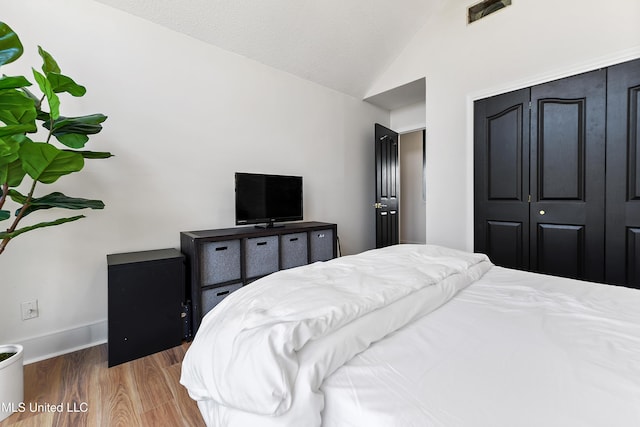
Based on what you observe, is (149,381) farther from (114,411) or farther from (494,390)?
(494,390)

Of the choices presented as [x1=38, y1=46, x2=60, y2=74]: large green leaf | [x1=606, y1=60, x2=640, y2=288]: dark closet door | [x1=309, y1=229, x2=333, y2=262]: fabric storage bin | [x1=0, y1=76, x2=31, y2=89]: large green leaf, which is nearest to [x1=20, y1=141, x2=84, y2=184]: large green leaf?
[x1=0, y1=76, x2=31, y2=89]: large green leaf

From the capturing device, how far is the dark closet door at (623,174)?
199 cm

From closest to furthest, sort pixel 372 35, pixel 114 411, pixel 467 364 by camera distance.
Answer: pixel 467 364 < pixel 114 411 < pixel 372 35

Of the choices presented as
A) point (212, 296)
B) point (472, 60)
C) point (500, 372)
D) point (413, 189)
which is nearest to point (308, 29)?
point (472, 60)

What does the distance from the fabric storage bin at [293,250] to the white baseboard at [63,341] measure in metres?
1.45

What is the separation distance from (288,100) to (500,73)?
2.10 metres

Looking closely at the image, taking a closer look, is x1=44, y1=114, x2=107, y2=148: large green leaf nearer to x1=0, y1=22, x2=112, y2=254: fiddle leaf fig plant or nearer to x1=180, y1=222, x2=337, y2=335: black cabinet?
x1=0, y1=22, x2=112, y2=254: fiddle leaf fig plant

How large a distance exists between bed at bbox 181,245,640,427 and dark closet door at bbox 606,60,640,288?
1257mm

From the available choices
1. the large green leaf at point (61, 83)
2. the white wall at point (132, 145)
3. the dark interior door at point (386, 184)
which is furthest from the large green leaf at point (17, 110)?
the dark interior door at point (386, 184)

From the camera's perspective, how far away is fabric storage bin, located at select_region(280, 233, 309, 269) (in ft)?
8.55

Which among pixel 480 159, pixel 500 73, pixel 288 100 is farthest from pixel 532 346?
pixel 288 100

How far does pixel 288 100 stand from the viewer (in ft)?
10.2

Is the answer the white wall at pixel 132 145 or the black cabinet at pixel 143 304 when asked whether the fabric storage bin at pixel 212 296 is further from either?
the white wall at pixel 132 145

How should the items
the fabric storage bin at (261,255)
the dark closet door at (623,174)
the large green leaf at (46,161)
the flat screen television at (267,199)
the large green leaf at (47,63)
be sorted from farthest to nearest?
the flat screen television at (267,199)
the fabric storage bin at (261,255)
the dark closet door at (623,174)
the large green leaf at (47,63)
the large green leaf at (46,161)
